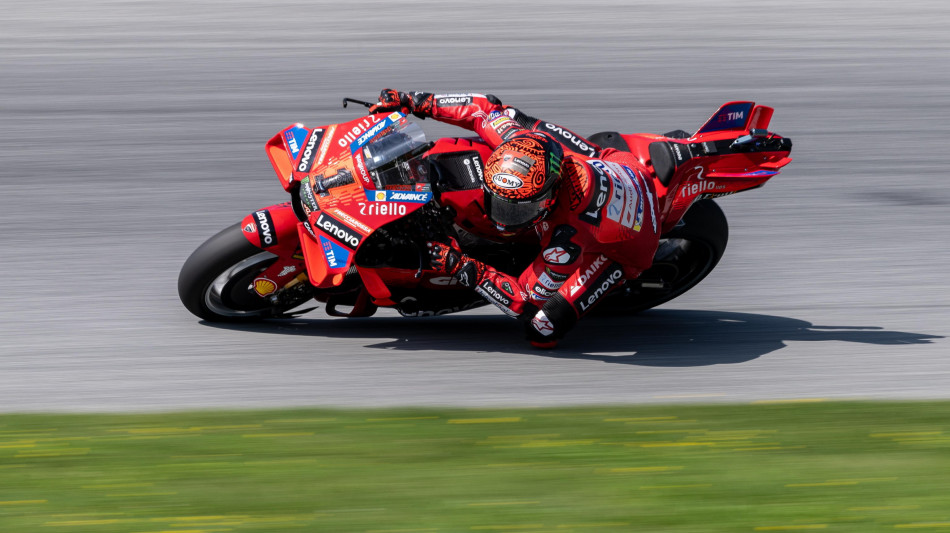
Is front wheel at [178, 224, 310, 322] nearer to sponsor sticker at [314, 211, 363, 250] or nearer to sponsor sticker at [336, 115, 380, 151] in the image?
sponsor sticker at [314, 211, 363, 250]

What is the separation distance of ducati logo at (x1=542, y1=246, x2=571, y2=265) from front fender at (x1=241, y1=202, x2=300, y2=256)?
1274 mm

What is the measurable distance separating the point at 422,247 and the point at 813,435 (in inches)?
81.2

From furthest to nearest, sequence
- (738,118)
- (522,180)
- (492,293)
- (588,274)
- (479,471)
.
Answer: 1. (738,118)
2. (588,274)
3. (492,293)
4. (522,180)
5. (479,471)

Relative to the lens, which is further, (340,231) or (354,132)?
(354,132)

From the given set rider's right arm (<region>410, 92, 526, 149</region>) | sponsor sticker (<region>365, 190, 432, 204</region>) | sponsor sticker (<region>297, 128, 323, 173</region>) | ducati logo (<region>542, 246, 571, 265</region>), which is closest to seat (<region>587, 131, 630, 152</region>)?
rider's right arm (<region>410, 92, 526, 149</region>)

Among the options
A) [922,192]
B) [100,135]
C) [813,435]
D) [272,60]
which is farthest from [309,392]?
[272,60]

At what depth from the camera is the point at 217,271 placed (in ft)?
19.4

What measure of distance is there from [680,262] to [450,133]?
11.0 ft

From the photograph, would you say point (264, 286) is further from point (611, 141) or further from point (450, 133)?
point (450, 133)

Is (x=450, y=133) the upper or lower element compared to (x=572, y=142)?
lower

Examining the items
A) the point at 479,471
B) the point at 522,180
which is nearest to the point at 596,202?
the point at 522,180

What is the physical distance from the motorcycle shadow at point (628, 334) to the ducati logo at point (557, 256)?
67 cm

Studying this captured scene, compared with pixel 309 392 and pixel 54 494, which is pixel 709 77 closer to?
pixel 309 392

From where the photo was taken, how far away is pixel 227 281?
19.8 ft
